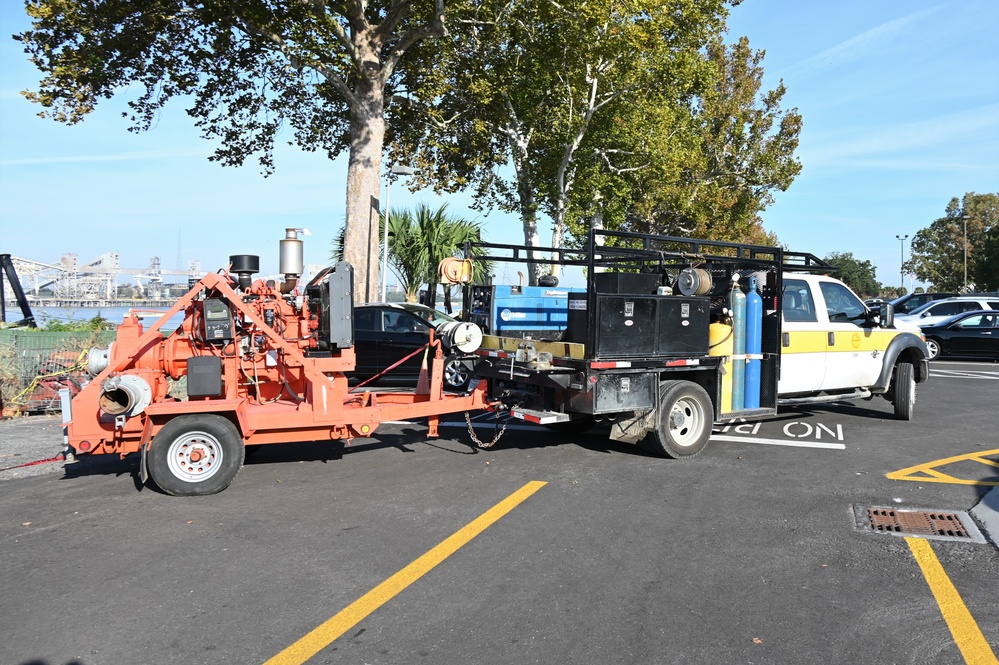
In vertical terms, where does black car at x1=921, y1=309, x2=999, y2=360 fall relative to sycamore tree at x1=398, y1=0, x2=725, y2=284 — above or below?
below

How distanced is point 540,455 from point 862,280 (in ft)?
288

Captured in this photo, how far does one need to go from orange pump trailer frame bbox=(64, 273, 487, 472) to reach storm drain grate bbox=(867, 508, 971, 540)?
4.23 metres

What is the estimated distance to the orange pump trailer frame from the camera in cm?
655

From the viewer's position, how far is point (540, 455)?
8.27 meters

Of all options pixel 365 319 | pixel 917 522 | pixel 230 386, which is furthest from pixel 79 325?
pixel 917 522

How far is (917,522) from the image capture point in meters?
5.87

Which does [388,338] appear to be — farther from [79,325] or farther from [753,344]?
[753,344]

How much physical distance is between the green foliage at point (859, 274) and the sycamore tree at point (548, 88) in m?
65.4

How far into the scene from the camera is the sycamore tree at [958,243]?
225ft

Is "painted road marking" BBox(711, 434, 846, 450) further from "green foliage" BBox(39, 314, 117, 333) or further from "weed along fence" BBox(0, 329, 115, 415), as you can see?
"green foliage" BBox(39, 314, 117, 333)

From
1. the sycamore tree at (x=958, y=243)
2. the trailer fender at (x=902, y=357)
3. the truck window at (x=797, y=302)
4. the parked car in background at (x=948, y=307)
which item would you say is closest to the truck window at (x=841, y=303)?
the truck window at (x=797, y=302)

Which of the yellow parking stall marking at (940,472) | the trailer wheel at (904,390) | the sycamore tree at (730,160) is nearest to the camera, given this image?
the yellow parking stall marking at (940,472)

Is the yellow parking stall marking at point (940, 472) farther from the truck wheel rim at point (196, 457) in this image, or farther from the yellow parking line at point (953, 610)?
the truck wheel rim at point (196, 457)

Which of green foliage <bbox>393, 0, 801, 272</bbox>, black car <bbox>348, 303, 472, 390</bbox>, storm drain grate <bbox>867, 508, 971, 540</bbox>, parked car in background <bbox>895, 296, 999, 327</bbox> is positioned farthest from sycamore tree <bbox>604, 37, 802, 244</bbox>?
storm drain grate <bbox>867, 508, 971, 540</bbox>
